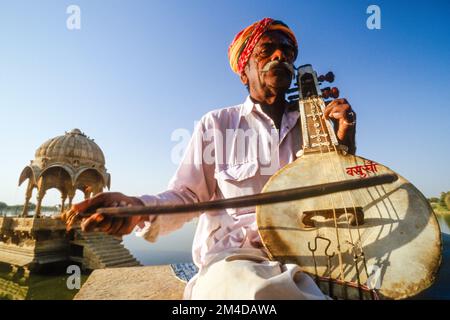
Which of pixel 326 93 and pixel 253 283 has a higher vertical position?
pixel 326 93

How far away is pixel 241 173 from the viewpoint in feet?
6.42

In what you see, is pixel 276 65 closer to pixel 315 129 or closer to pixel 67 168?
pixel 315 129

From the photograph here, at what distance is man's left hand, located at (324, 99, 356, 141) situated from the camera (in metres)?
1.67

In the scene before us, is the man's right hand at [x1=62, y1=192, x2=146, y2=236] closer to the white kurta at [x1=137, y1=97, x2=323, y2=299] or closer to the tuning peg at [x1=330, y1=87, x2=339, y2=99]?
the white kurta at [x1=137, y1=97, x2=323, y2=299]

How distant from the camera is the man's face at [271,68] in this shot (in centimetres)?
225

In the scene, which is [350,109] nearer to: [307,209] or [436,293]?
[307,209]

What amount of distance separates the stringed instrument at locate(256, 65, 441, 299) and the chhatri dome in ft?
59.1

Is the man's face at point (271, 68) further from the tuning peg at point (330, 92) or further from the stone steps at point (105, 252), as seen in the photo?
the stone steps at point (105, 252)

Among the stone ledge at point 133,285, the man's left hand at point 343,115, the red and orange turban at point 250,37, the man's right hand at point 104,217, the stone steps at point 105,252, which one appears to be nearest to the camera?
the man's right hand at point 104,217

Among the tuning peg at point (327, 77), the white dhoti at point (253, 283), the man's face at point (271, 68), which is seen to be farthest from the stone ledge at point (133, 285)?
the tuning peg at point (327, 77)

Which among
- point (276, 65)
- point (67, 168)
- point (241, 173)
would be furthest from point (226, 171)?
point (67, 168)

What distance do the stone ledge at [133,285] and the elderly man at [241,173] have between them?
0.71m

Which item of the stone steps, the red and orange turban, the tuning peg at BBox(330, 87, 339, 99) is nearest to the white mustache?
the red and orange turban

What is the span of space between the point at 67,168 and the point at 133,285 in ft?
54.6
